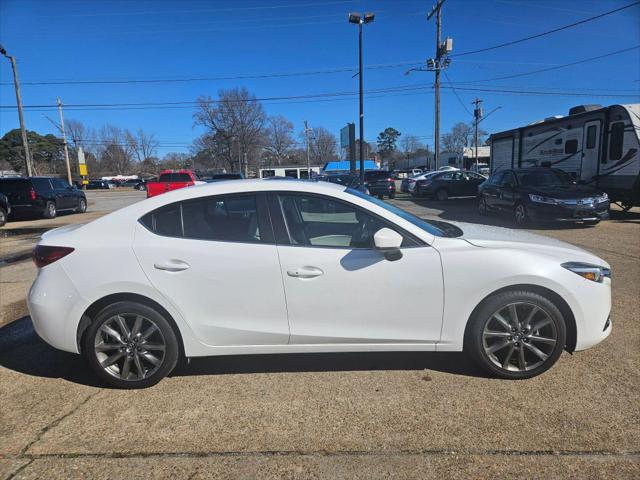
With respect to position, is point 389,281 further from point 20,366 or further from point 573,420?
point 20,366

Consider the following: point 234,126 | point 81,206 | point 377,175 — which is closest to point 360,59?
point 377,175

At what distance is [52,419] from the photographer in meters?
2.85

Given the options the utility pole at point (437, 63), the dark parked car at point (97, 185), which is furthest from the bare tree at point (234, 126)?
the utility pole at point (437, 63)

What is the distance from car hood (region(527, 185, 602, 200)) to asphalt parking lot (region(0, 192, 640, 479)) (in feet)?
24.7

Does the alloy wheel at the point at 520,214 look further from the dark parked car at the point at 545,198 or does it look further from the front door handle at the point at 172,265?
the front door handle at the point at 172,265

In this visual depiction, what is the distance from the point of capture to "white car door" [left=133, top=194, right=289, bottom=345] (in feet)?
9.94

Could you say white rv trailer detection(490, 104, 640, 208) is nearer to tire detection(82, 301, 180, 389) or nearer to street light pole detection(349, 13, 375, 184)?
street light pole detection(349, 13, 375, 184)

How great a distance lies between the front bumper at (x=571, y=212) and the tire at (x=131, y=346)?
1001 centimetres

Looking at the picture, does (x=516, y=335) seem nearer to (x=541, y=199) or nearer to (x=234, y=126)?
(x=541, y=199)

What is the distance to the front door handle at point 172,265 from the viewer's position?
3041 millimetres

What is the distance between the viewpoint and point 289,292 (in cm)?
303

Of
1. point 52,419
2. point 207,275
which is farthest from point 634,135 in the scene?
point 52,419

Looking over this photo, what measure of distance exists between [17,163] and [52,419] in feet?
351

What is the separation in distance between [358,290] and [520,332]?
1250mm
